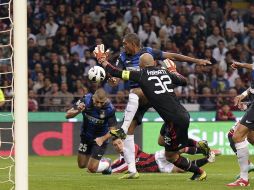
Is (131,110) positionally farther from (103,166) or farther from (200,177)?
(103,166)

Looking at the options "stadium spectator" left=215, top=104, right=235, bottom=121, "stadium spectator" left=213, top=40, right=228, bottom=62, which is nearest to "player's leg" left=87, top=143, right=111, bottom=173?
"stadium spectator" left=215, top=104, right=235, bottom=121

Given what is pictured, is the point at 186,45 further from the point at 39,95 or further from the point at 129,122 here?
the point at 129,122

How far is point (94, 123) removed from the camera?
50.8ft

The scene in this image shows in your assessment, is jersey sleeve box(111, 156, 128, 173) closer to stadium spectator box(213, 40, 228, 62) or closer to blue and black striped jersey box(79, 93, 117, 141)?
blue and black striped jersey box(79, 93, 117, 141)

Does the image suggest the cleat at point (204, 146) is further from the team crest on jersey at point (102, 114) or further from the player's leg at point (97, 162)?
the team crest on jersey at point (102, 114)

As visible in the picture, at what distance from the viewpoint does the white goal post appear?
8336mm

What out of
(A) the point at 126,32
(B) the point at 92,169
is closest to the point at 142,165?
(B) the point at 92,169

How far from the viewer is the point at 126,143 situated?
13414 millimetres

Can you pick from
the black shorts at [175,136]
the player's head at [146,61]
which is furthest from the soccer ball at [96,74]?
the black shorts at [175,136]

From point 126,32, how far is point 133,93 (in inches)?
479

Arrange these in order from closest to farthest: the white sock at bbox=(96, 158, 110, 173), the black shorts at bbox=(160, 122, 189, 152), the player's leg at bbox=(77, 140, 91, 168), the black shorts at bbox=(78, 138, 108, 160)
→ the black shorts at bbox=(160, 122, 189, 152) → the white sock at bbox=(96, 158, 110, 173) → the black shorts at bbox=(78, 138, 108, 160) → the player's leg at bbox=(77, 140, 91, 168)

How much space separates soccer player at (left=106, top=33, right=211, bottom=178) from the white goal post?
4.56m

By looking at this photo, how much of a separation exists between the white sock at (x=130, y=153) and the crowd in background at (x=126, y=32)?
9.40 m

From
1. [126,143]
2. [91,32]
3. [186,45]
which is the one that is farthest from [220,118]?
[126,143]
